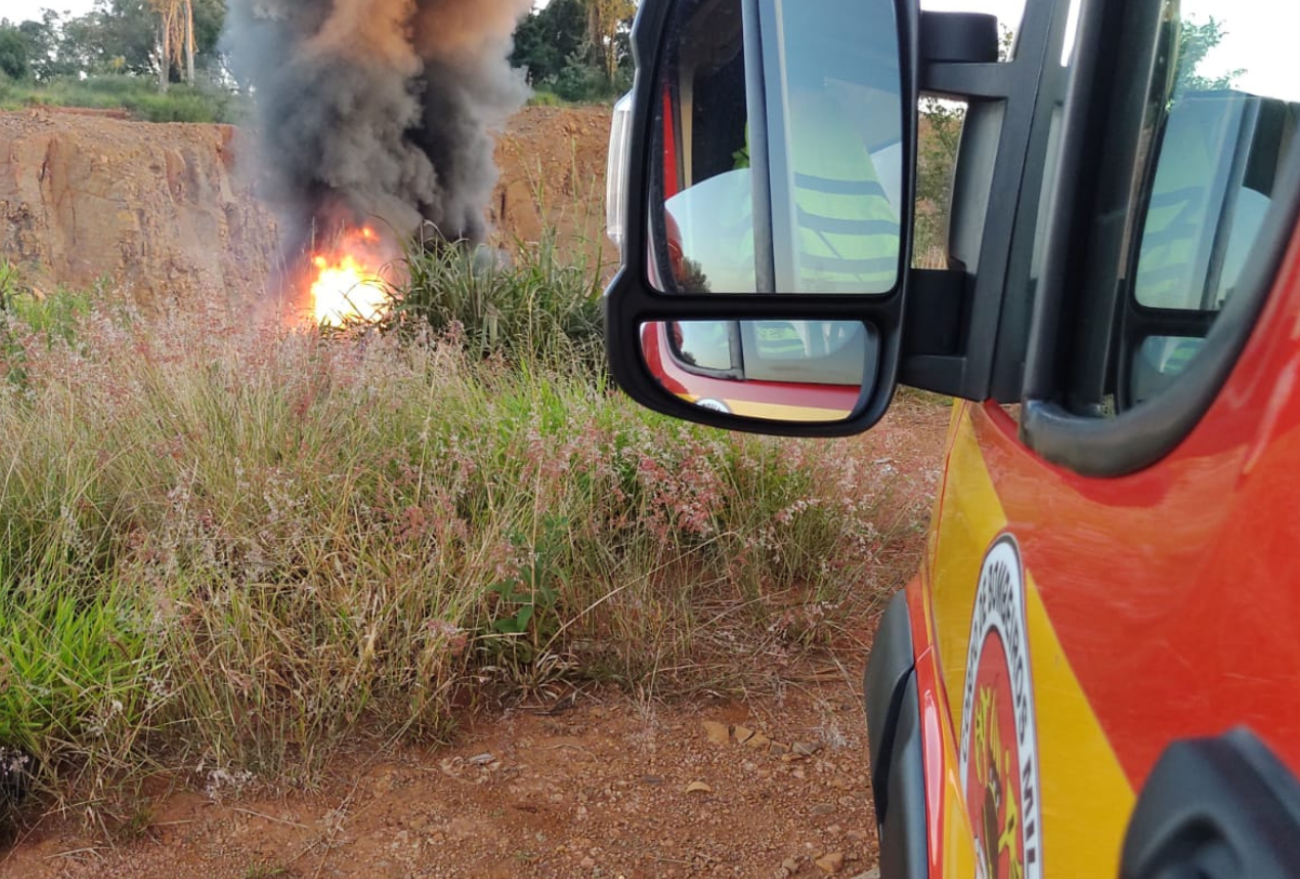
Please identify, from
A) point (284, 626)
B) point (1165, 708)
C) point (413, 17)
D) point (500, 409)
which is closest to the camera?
point (1165, 708)

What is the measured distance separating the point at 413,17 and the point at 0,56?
24629mm

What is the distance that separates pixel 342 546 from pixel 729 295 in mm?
2447

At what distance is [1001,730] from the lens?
0.97m

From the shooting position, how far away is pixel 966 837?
1083mm

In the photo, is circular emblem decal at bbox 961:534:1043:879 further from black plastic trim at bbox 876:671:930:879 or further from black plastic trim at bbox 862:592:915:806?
black plastic trim at bbox 862:592:915:806

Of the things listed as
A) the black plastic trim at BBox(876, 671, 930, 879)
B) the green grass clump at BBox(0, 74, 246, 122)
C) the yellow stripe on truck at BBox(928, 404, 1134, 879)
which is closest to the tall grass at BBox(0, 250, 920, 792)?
the black plastic trim at BBox(876, 671, 930, 879)

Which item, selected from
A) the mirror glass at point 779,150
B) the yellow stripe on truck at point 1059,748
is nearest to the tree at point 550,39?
the mirror glass at point 779,150

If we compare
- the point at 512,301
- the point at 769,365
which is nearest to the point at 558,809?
the point at 769,365

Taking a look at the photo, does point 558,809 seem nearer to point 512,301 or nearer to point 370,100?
point 512,301

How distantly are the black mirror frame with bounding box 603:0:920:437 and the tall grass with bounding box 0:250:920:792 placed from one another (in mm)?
2004

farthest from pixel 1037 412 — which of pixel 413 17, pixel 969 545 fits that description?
pixel 413 17

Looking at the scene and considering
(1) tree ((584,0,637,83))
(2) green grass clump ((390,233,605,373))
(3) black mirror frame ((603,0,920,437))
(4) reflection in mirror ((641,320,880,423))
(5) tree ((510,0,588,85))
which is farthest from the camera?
(5) tree ((510,0,588,85))

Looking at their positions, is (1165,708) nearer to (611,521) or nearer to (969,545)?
(969,545)

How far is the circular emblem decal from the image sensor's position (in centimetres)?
86
